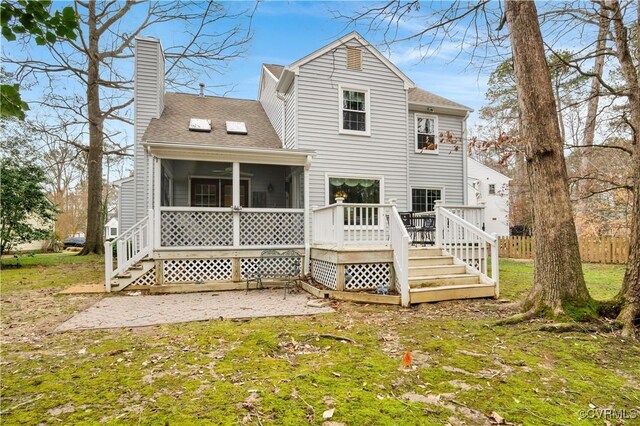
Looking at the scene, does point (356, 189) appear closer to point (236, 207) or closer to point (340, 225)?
point (340, 225)

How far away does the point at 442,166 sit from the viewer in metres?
12.4

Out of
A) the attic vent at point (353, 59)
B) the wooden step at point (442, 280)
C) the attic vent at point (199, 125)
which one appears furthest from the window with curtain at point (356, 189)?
the wooden step at point (442, 280)

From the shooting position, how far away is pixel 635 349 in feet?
12.3

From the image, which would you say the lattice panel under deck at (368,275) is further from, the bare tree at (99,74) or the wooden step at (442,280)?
the bare tree at (99,74)

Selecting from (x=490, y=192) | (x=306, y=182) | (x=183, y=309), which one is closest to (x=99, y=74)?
(x=306, y=182)

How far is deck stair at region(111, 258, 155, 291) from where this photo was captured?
7.77 metres

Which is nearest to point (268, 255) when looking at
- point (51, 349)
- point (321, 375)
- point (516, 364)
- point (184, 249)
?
point (184, 249)

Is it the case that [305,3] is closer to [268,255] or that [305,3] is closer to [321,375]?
[321,375]

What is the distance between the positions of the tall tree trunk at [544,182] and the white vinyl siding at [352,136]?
584cm

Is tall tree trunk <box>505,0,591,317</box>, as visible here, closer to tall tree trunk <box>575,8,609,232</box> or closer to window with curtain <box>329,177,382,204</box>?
tall tree trunk <box>575,8,609,232</box>

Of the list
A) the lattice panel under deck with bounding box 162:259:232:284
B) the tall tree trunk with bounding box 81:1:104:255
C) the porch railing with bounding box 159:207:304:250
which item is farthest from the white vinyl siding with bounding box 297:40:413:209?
the tall tree trunk with bounding box 81:1:104:255

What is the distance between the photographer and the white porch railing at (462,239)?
22.3 feet

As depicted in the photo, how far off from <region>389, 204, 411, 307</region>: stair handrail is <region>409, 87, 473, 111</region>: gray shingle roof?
6.45m

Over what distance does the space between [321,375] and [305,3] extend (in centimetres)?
471
